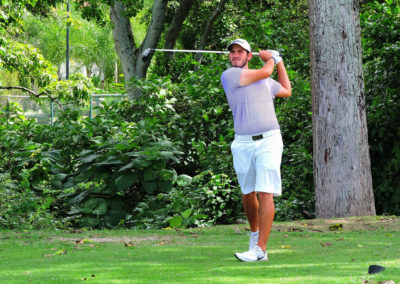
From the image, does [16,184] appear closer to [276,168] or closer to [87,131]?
[87,131]

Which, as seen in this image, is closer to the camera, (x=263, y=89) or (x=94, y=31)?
(x=263, y=89)

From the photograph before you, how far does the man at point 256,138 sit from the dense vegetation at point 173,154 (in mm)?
3908

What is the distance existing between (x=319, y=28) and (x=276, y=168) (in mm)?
3992

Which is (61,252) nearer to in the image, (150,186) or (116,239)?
(116,239)

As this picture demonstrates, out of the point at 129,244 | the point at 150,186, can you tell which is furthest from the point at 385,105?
the point at 129,244

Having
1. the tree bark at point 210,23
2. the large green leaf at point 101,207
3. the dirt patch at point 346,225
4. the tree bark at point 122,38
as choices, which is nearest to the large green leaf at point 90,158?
the large green leaf at point 101,207

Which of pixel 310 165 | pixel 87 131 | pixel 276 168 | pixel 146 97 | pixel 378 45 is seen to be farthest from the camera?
pixel 146 97

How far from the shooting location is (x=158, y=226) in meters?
10.6

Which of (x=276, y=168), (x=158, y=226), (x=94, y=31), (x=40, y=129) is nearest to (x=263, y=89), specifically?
(x=276, y=168)

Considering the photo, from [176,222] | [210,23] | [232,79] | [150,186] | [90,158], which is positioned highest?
[210,23]

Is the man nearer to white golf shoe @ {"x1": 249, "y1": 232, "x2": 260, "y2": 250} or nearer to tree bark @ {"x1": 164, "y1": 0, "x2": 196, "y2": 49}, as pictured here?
white golf shoe @ {"x1": 249, "y1": 232, "x2": 260, "y2": 250}

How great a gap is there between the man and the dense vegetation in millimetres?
3908

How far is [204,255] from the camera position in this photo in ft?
20.7

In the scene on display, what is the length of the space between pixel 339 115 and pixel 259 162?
355 cm
